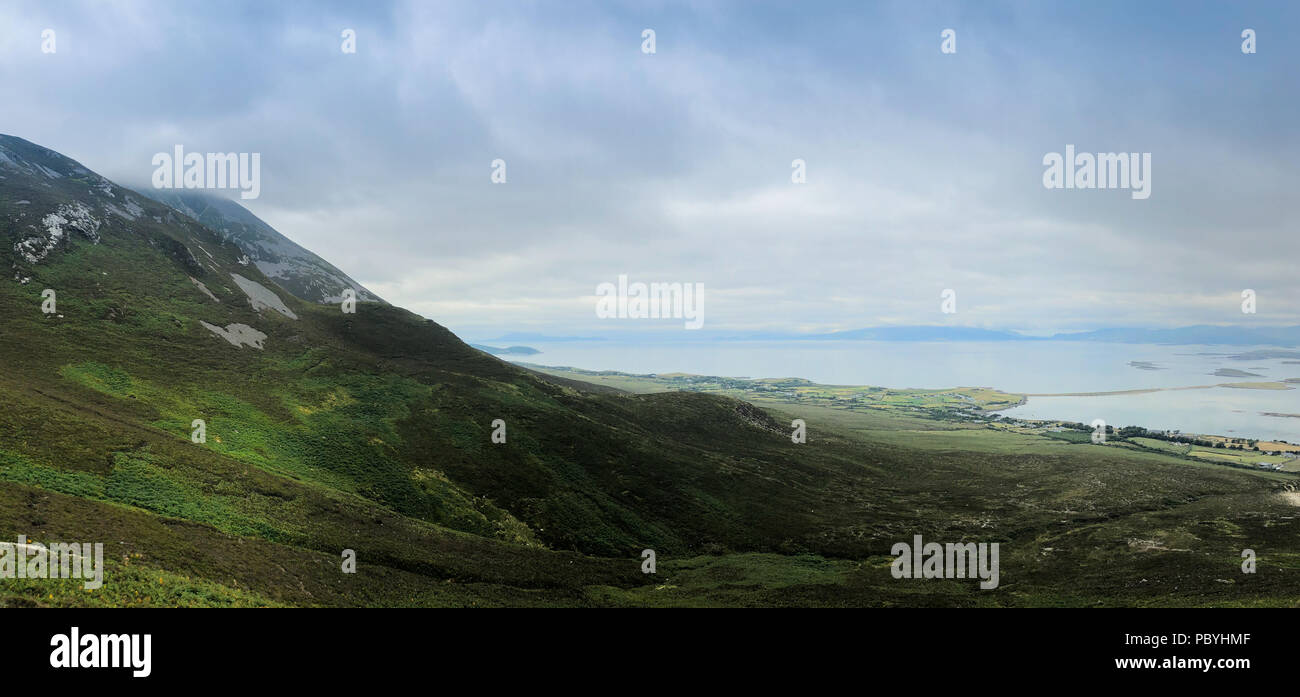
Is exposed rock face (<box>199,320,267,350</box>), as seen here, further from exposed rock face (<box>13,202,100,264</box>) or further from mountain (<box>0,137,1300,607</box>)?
exposed rock face (<box>13,202,100,264</box>)

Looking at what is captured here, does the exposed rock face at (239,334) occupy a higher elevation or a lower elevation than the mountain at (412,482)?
higher

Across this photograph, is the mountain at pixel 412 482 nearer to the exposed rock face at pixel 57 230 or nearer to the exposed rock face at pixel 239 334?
the exposed rock face at pixel 57 230

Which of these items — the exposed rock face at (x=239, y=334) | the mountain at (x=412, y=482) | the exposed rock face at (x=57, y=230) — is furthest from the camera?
the exposed rock face at (x=239, y=334)

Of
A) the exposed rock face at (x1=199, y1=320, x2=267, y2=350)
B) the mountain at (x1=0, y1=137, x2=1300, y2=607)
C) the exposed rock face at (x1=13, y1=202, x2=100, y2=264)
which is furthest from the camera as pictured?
the exposed rock face at (x1=199, y1=320, x2=267, y2=350)

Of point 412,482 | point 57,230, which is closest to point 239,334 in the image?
point 57,230

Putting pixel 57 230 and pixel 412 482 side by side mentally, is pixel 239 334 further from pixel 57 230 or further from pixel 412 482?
pixel 412 482

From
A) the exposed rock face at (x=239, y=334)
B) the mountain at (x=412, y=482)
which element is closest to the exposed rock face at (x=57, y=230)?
the mountain at (x=412, y=482)

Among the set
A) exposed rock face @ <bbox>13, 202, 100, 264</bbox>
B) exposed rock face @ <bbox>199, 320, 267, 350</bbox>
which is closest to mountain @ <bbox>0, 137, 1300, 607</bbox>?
exposed rock face @ <bbox>13, 202, 100, 264</bbox>

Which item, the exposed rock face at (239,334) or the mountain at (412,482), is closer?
the mountain at (412,482)
